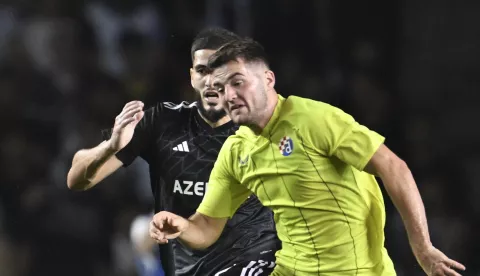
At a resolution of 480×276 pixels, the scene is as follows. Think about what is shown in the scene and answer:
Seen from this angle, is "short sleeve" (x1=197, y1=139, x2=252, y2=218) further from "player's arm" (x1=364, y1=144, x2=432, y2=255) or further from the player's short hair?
"player's arm" (x1=364, y1=144, x2=432, y2=255)

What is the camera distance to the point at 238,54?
9.93ft

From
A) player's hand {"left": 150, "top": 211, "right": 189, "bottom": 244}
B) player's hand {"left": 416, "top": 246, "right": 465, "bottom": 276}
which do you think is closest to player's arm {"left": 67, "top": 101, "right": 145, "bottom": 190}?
player's hand {"left": 150, "top": 211, "right": 189, "bottom": 244}

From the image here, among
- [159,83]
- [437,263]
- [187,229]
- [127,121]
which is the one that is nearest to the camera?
[437,263]

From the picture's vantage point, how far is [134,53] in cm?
648

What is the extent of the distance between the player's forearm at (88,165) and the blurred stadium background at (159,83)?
→ 2.00 m

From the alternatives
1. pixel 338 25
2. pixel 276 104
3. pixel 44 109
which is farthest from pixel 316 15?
pixel 276 104

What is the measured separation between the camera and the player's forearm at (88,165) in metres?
3.56

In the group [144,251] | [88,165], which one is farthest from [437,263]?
[144,251]

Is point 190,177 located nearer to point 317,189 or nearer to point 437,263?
point 317,189

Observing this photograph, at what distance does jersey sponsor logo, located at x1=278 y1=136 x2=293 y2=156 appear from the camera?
292 centimetres

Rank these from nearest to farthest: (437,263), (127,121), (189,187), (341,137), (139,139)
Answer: (437,263)
(341,137)
(127,121)
(189,187)
(139,139)

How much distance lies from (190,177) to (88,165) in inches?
17.6

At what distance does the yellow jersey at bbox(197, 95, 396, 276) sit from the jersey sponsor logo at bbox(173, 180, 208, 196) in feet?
1.89

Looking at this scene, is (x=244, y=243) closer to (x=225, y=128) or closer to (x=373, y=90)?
(x=225, y=128)
